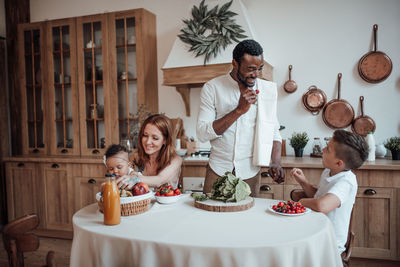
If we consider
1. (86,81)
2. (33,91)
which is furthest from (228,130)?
(33,91)

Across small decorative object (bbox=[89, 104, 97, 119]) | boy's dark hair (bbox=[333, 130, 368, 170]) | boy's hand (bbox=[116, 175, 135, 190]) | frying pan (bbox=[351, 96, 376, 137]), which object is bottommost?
boy's hand (bbox=[116, 175, 135, 190])

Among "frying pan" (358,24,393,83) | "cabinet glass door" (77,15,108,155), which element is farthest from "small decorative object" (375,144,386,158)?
"cabinet glass door" (77,15,108,155)

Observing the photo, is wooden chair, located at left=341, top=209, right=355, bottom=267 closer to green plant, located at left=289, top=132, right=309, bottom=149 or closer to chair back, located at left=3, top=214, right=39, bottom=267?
chair back, located at left=3, top=214, right=39, bottom=267

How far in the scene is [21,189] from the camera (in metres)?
3.44

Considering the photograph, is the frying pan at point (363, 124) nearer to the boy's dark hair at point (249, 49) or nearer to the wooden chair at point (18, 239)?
the boy's dark hair at point (249, 49)

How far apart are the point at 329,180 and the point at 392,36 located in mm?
1961

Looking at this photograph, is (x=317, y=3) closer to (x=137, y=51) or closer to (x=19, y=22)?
(x=137, y=51)

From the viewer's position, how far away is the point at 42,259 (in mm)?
2836

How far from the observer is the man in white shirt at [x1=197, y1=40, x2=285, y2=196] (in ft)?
6.22

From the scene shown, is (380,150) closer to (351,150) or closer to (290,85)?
(290,85)

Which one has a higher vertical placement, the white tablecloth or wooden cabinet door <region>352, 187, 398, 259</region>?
the white tablecloth

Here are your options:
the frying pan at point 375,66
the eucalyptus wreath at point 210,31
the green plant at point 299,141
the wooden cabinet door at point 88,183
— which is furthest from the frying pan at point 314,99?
the wooden cabinet door at point 88,183

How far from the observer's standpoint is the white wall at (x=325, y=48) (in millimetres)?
2877

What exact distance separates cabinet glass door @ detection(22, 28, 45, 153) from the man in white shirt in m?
2.45
